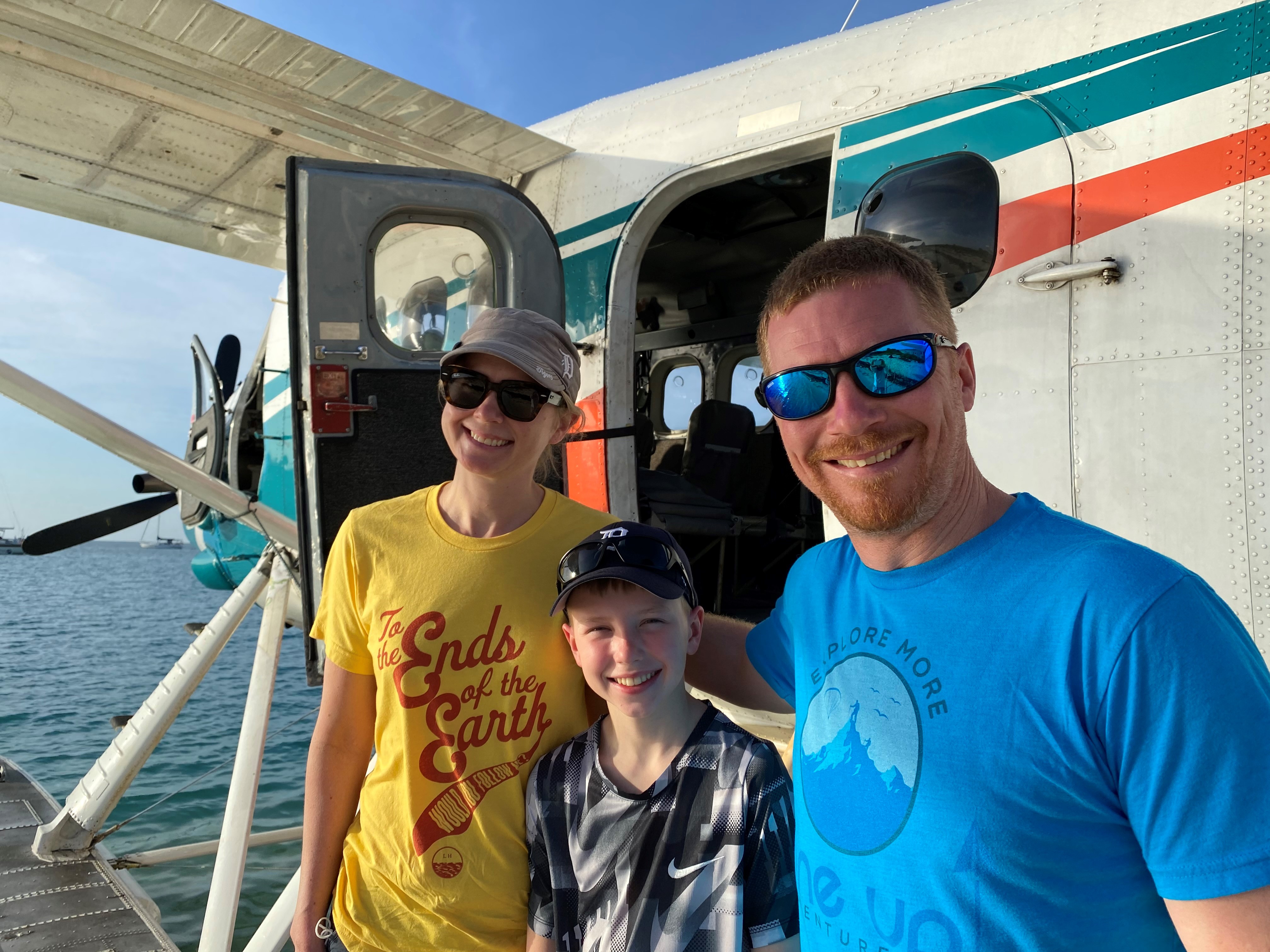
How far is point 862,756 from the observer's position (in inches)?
47.1

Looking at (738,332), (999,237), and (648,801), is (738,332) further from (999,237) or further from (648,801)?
(648,801)

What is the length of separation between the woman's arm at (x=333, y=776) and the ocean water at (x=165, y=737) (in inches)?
175

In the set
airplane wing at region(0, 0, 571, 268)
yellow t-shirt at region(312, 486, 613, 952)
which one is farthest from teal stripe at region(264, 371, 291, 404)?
yellow t-shirt at region(312, 486, 613, 952)

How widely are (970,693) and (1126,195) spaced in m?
2.19

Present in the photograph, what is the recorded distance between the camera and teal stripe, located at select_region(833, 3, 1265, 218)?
251 centimetres

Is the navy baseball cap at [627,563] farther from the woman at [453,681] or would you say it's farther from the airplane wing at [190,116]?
the airplane wing at [190,116]

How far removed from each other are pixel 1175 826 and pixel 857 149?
2.91m

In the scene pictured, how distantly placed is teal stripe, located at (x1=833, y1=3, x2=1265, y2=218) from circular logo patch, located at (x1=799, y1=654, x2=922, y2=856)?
236cm

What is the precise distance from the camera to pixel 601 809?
5.16 ft

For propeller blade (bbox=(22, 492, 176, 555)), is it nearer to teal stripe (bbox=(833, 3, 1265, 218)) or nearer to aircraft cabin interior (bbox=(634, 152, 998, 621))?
aircraft cabin interior (bbox=(634, 152, 998, 621))

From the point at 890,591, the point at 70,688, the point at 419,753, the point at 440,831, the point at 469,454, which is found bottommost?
the point at 70,688

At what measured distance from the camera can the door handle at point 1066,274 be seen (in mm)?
2592

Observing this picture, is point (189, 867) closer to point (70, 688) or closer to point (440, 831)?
point (440, 831)

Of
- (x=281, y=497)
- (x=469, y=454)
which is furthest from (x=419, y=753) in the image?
(x=281, y=497)
